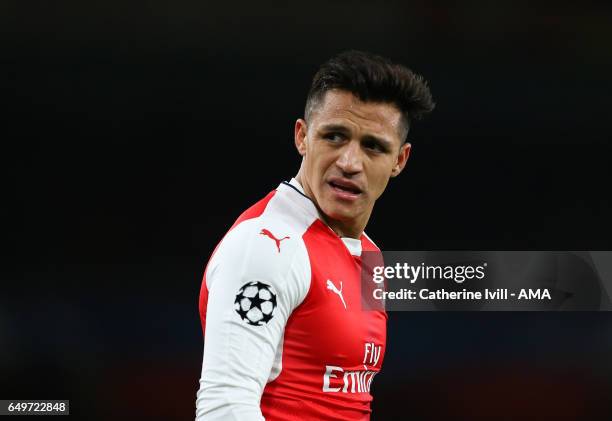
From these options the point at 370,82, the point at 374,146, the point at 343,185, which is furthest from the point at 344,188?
the point at 370,82

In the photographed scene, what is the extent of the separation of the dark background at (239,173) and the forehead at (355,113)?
2.18m

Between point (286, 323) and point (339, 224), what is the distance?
368mm

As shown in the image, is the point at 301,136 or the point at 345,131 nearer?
the point at 345,131

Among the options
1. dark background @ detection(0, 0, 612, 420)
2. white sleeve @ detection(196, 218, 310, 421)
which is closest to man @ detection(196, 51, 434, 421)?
white sleeve @ detection(196, 218, 310, 421)

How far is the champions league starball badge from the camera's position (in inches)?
48.2

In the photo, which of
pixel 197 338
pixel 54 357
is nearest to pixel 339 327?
pixel 197 338

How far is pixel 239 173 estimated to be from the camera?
148 inches

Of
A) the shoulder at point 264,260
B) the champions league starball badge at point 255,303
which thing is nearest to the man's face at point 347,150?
the shoulder at point 264,260

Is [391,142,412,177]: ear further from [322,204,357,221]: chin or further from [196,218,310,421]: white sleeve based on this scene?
[196,218,310,421]: white sleeve

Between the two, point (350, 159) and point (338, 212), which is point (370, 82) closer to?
point (350, 159)

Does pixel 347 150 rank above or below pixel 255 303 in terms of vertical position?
above

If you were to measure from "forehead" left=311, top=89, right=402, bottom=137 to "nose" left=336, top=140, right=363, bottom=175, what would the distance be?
0.04 metres

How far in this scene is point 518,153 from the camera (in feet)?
12.4

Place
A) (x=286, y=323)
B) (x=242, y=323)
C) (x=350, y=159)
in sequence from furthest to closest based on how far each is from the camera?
1. (x=350, y=159)
2. (x=286, y=323)
3. (x=242, y=323)
